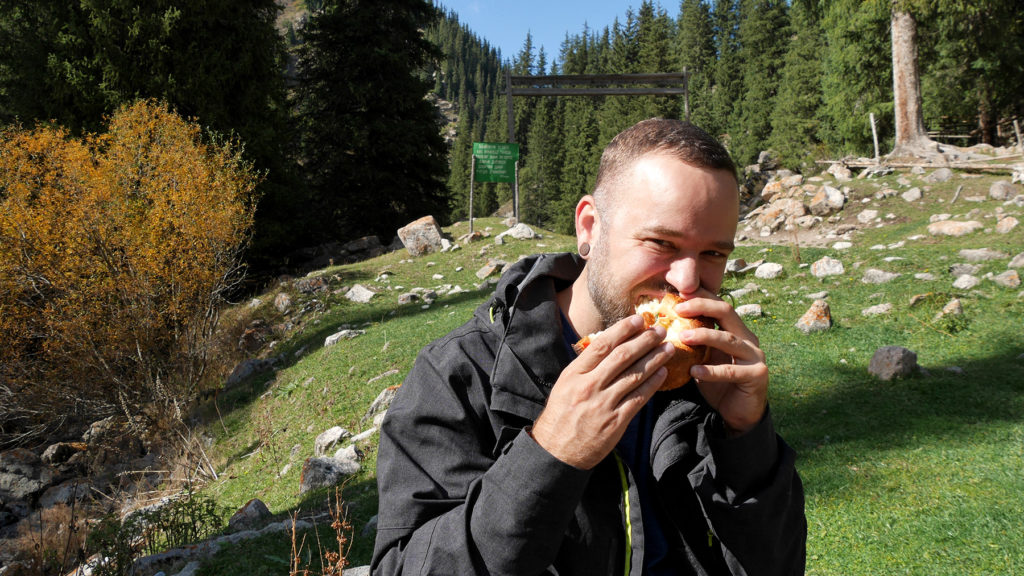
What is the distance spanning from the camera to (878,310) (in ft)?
24.6

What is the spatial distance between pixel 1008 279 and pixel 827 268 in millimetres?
2254

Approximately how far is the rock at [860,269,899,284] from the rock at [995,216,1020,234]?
274 centimetres

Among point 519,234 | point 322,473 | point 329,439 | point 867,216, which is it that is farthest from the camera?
point 519,234

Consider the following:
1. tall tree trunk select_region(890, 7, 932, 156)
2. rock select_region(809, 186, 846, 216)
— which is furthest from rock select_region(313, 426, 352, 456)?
→ tall tree trunk select_region(890, 7, 932, 156)

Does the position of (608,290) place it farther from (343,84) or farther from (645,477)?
(343,84)

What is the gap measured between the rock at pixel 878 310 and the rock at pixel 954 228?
438cm

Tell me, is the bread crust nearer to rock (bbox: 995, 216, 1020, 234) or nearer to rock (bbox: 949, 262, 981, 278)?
rock (bbox: 949, 262, 981, 278)

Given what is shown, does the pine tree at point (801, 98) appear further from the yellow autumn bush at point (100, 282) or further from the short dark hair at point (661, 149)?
the short dark hair at point (661, 149)

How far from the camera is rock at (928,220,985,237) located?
34.4 ft

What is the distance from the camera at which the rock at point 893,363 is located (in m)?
5.85

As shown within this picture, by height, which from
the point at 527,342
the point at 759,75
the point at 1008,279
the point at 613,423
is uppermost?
the point at 759,75

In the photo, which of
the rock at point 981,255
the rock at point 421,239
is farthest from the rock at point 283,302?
the rock at point 981,255

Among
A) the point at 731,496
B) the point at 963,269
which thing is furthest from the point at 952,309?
the point at 731,496

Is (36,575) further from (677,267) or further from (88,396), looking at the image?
(677,267)
